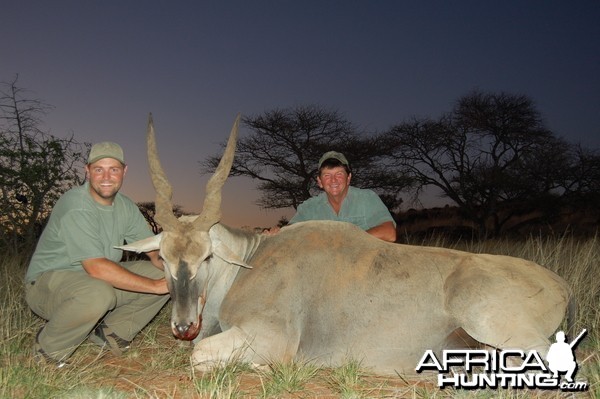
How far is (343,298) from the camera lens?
142 inches

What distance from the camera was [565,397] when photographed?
297 cm

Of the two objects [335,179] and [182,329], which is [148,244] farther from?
[335,179]

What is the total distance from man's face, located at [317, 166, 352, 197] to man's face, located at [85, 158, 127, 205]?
6.18ft

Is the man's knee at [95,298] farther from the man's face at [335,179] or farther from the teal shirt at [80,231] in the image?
the man's face at [335,179]

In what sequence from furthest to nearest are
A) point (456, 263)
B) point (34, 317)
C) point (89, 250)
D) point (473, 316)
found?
point (34, 317), point (89, 250), point (456, 263), point (473, 316)

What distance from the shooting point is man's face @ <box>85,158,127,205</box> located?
4129mm

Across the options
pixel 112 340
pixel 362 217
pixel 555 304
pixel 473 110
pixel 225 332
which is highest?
pixel 473 110

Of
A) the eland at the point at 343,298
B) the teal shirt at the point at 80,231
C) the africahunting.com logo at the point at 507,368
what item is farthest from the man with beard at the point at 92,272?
the africahunting.com logo at the point at 507,368

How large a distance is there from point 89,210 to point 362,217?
244 centimetres

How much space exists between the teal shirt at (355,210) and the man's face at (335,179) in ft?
0.55

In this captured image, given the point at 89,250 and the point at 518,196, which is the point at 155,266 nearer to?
the point at 89,250

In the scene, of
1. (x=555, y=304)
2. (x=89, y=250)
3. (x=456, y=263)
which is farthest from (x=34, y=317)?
(x=555, y=304)

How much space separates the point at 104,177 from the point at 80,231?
43 centimetres

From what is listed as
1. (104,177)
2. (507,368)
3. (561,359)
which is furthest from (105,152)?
(561,359)
